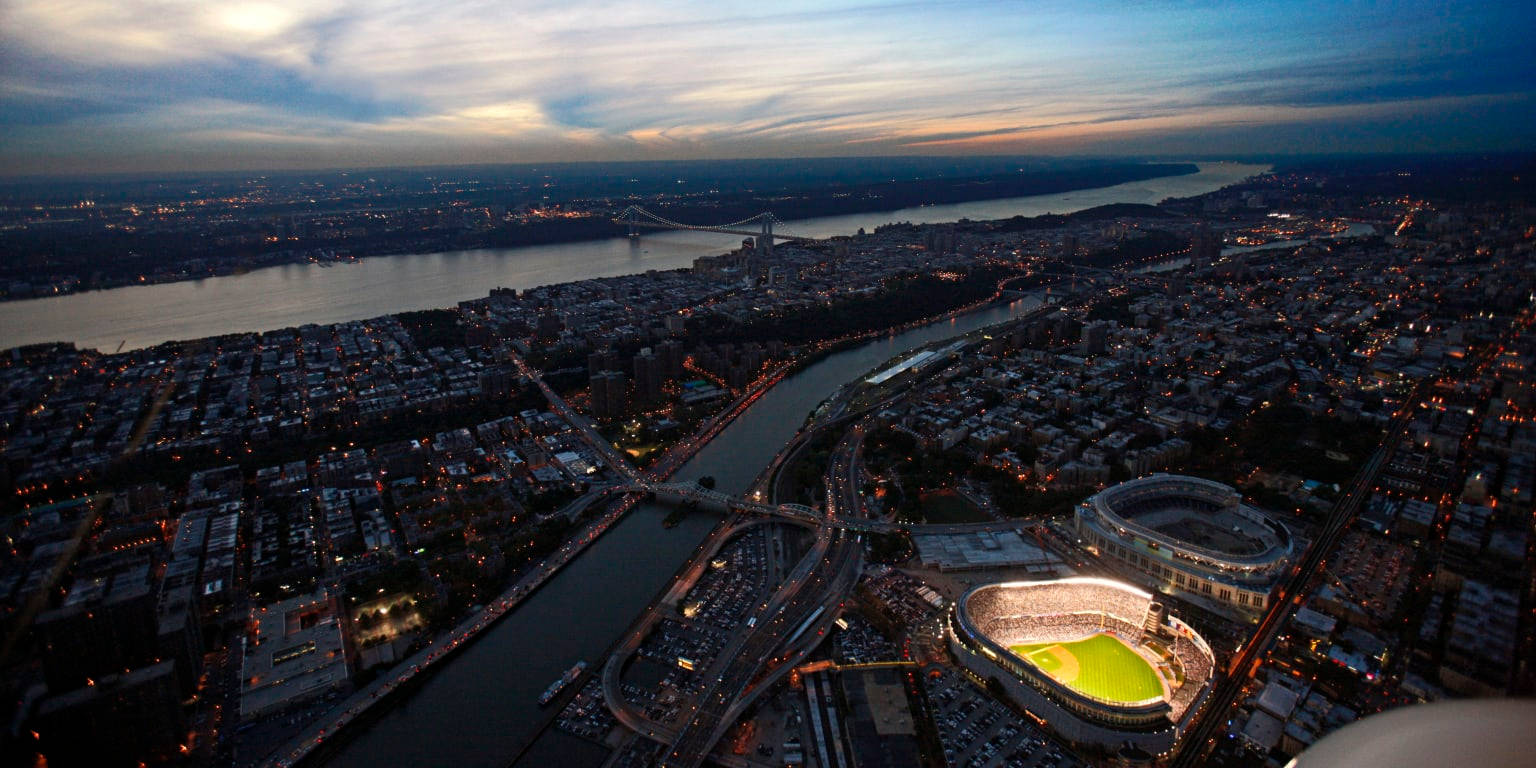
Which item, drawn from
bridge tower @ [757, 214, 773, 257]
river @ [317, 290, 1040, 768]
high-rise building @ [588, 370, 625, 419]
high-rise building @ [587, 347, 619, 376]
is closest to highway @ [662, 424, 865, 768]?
river @ [317, 290, 1040, 768]

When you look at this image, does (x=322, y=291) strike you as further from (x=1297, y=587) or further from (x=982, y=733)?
(x=1297, y=587)

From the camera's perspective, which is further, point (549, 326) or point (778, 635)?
point (549, 326)

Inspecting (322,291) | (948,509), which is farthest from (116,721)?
(322,291)

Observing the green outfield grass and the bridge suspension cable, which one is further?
the bridge suspension cable

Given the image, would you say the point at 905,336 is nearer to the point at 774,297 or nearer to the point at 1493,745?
the point at 774,297

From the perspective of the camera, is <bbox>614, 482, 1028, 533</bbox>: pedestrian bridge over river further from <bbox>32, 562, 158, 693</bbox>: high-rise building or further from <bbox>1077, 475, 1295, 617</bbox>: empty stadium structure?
<bbox>32, 562, 158, 693</bbox>: high-rise building

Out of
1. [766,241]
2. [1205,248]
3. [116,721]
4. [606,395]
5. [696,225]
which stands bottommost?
[116,721]
